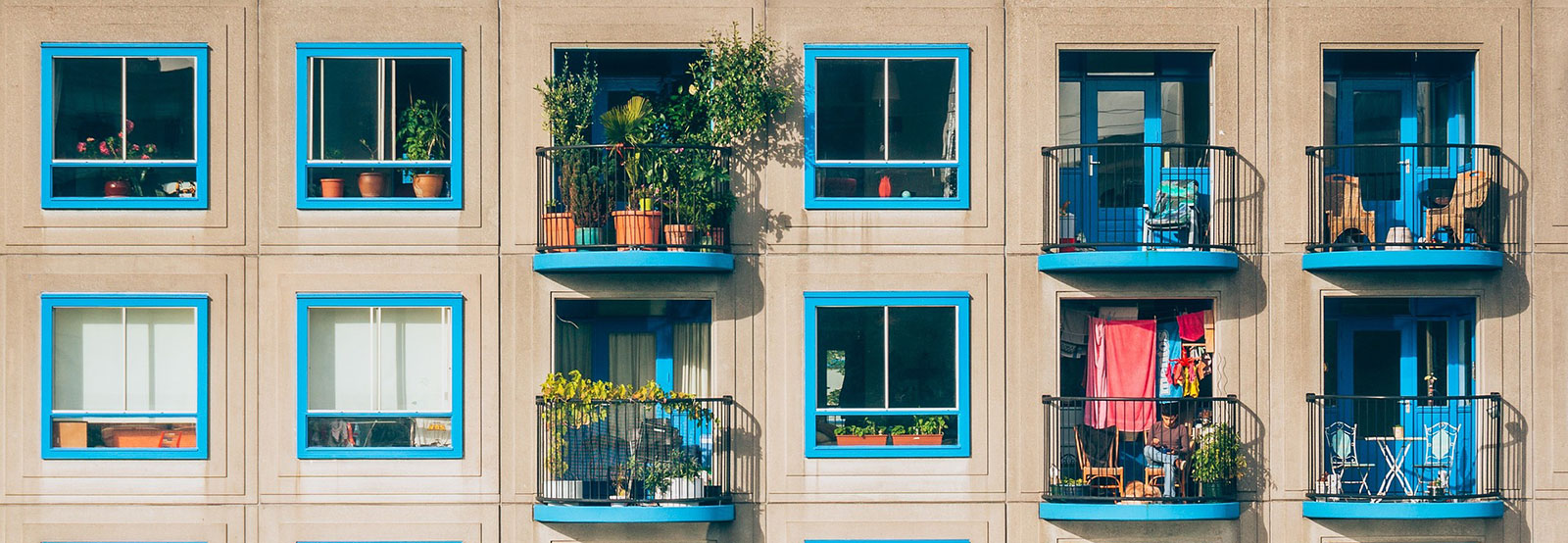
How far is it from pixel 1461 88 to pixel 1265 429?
5103 mm

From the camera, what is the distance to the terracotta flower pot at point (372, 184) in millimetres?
17656

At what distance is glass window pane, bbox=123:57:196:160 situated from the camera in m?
17.8

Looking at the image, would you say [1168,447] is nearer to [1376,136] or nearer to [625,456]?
[1376,136]

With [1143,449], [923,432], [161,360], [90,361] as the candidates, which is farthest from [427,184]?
[1143,449]

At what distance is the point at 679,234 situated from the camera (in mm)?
17219

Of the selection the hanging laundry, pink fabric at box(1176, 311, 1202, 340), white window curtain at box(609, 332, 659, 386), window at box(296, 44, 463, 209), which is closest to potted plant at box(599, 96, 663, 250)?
white window curtain at box(609, 332, 659, 386)

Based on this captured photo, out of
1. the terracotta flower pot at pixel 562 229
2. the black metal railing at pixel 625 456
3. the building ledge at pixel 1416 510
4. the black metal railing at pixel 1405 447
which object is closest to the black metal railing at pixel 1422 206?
the black metal railing at pixel 1405 447

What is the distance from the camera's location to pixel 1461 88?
18.6 m

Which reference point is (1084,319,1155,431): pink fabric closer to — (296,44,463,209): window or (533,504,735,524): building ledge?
(533,504,735,524): building ledge

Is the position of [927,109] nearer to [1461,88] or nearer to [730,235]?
[730,235]

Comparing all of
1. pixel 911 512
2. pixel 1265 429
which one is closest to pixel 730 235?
pixel 911 512

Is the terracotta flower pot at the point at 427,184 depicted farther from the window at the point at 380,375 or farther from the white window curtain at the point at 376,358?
the white window curtain at the point at 376,358

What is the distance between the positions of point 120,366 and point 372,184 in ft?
12.4

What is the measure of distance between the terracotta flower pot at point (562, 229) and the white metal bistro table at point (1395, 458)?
10018 millimetres
